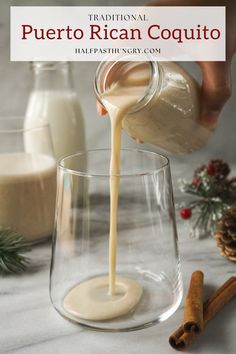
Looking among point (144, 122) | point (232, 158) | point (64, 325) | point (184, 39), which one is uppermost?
point (184, 39)

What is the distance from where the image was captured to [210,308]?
692mm

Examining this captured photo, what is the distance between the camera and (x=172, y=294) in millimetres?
688

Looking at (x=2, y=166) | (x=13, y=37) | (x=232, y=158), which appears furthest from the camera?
(x=232, y=158)

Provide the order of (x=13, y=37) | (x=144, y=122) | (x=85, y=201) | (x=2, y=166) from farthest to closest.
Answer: (x=13, y=37)
(x=2, y=166)
(x=144, y=122)
(x=85, y=201)

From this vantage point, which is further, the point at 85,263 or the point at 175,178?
the point at 175,178

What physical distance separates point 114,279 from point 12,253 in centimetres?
21

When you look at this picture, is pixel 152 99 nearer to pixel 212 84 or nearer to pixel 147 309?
pixel 212 84

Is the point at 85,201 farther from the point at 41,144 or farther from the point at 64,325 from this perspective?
the point at 41,144

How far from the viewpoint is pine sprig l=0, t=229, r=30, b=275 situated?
830 millimetres

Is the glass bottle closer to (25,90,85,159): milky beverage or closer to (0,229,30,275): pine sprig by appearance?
(25,90,85,159): milky beverage

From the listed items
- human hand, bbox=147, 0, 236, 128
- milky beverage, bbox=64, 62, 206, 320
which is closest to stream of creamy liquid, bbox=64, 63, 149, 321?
milky beverage, bbox=64, 62, 206, 320

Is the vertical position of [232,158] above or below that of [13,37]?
below

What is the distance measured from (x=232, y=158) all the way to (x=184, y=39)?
555 mm

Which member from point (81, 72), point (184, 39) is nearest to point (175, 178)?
point (81, 72)
